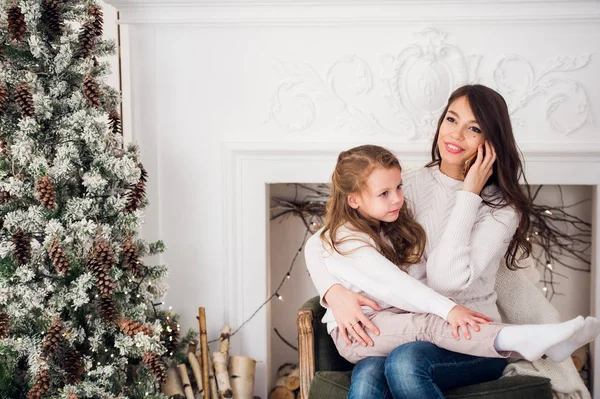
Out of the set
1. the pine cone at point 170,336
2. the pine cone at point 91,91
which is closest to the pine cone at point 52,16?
the pine cone at point 91,91

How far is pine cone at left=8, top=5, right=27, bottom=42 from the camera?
1.89 meters

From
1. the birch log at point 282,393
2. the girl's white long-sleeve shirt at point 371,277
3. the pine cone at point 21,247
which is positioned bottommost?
the birch log at point 282,393

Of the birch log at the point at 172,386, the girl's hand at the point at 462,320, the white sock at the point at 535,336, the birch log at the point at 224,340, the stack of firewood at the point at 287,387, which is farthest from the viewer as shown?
the stack of firewood at the point at 287,387

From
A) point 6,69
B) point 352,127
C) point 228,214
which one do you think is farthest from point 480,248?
point 6,69

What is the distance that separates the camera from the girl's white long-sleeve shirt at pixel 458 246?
5.96ft

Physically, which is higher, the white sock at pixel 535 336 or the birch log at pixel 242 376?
the white sock at pixel 535 336

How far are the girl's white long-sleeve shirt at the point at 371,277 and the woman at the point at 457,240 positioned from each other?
0.13 feet

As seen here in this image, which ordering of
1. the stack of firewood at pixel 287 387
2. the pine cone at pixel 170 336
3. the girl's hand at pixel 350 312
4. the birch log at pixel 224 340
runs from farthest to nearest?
the stack of firewood at pixel 287 387 < the birch log at pixel 224 340 < the pine cone at pixel 170 336 < the girl's hand at pixel 350 312

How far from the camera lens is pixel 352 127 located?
241 centimetres

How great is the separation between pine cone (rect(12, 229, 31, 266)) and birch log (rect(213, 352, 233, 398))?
32.5 inches

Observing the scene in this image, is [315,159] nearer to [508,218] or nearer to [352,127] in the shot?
[352,127]

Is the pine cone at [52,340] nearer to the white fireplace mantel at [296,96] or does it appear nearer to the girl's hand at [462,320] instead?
the white fireplace mantel at [296,96]

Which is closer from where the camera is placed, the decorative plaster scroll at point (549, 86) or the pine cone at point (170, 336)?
the pine cone at point (170, 336)

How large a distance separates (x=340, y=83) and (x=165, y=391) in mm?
1304
